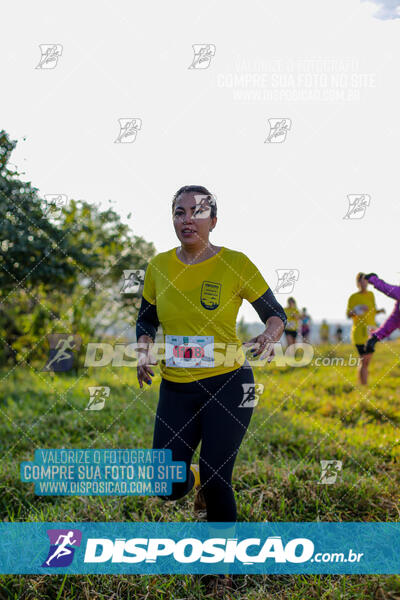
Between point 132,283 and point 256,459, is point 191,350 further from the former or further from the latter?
point 132,283

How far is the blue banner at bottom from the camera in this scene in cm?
252

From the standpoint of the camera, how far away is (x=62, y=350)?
7.18m

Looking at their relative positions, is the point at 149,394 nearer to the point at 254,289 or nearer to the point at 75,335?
the point at 75,335

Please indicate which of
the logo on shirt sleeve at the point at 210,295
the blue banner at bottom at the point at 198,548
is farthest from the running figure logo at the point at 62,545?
the logo on shirt sleeve at the point at 210,295

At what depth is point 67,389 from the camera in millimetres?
6281

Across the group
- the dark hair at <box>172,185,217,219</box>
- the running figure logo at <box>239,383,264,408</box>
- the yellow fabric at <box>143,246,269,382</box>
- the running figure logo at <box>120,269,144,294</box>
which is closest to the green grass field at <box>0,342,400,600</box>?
the running figure logo at <box>239,383,264,408</box>

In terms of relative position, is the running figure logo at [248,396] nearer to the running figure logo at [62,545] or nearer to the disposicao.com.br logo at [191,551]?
the disposicao.com.br logo at [191,551]

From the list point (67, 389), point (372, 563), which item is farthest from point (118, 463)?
point (67, 389)

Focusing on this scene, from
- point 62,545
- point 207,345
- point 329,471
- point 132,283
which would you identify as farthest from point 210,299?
point 132,283

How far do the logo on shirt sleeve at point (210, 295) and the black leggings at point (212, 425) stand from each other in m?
0.38

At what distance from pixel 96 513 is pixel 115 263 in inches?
188

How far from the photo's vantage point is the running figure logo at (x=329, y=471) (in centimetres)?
334

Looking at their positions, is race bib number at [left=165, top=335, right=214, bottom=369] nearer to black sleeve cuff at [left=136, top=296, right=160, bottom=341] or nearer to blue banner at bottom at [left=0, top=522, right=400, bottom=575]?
black sleeve cuff at [left=136, top=296, right=160, bottom=341]

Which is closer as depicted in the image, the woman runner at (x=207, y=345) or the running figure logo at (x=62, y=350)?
the woman runner at (x=207, y=345)
